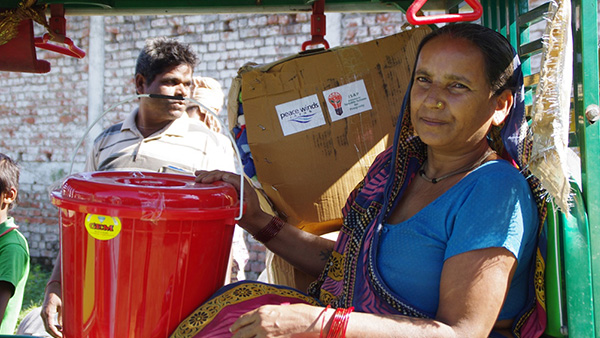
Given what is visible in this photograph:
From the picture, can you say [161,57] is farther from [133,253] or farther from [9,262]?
[133,253]

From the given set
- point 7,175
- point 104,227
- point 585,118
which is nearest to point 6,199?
point 7,175

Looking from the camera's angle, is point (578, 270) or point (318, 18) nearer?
point (578, 270)

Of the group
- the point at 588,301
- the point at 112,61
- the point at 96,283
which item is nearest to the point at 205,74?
the point at 112,61

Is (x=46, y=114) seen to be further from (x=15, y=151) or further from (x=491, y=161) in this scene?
(x=491, y=161)

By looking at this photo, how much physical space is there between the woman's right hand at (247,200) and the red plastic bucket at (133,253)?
0.78ft

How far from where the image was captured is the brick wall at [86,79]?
5840 mm

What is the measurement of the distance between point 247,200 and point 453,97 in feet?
2.63

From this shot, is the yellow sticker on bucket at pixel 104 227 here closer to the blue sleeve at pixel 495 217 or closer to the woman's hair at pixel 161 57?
the blue sleeve at pixel 495 217

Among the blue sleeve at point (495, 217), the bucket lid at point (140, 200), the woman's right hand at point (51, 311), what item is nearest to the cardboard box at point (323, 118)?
the bucket lid at point (140, 200)

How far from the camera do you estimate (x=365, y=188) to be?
2.06 m

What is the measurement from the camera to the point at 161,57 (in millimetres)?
3287

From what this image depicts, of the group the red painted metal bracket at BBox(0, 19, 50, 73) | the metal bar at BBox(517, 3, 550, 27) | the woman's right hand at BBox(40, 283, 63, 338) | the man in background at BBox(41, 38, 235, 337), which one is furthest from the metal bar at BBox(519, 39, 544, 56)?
the woman's right hand at BBox(40, 283, 63, 338)

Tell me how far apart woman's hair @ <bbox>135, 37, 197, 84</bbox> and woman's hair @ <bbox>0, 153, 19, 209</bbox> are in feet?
2.83

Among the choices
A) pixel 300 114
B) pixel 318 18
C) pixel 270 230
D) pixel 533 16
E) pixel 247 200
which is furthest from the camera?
pixel 318 18
